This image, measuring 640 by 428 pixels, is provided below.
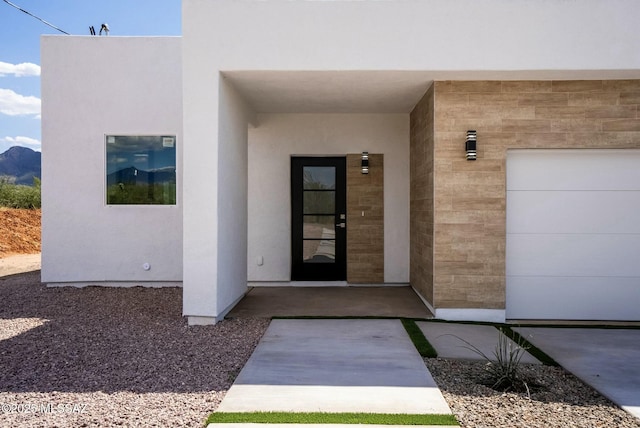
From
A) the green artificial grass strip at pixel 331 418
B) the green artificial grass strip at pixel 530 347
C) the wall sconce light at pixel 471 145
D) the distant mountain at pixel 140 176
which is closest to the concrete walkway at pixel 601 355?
the green artificial grass strip at pixel 530 347

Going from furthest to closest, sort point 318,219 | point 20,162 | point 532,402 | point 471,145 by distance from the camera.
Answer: point 20,162, point 318,219, point 471,145, point 532,402

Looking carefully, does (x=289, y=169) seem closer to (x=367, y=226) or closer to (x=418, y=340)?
(x=367, y=226)

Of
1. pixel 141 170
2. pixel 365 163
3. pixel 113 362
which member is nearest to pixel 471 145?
pixel 365 163

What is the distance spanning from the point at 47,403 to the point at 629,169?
7036mm

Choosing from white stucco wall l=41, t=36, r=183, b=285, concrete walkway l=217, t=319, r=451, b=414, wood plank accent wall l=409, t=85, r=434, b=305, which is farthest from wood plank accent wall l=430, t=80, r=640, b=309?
white stucco wall l=41, t=36, r=183, b=285

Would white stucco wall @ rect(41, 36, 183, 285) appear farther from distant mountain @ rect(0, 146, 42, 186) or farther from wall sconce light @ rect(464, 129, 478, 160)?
distant mountain @ rect(0, 146, 42, 186)

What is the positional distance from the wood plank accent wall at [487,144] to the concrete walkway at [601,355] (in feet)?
2.77

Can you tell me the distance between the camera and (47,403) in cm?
342

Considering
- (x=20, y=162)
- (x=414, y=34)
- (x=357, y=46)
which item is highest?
(x=20, y=162)

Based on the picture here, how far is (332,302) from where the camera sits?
6984 millimetres

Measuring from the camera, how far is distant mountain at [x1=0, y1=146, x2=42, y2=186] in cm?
5641

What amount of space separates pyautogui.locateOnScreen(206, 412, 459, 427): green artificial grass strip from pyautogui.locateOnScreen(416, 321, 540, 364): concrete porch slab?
150 centimetres

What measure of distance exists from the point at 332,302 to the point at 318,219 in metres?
2.03

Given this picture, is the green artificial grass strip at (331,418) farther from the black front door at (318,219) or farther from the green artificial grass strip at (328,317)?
the black front door at (318,219)
